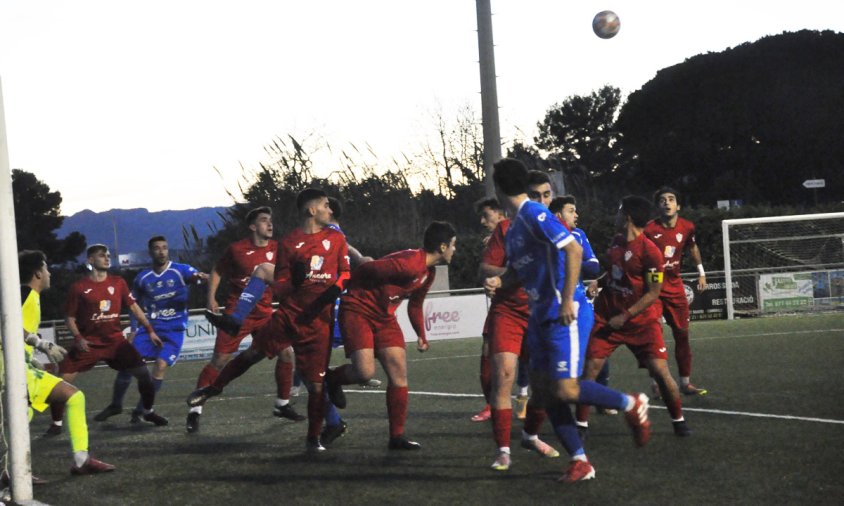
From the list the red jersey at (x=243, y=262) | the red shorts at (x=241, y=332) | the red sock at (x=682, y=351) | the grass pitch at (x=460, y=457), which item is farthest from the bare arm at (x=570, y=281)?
the red jersey at (x=243, y=262)

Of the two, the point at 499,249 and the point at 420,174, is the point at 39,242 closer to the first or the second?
the point at 420,174

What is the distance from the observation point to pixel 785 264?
28.0 m

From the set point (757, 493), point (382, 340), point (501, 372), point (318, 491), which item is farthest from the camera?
point (382, 340)

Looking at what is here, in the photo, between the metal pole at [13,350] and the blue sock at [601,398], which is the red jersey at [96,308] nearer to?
the metal pole at [13,350]

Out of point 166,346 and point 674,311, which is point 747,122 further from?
point 166,346

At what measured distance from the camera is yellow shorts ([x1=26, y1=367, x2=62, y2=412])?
749 cm

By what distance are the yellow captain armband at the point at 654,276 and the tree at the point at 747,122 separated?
49.1 meters

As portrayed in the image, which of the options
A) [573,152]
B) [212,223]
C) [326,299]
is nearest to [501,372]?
[326,299]

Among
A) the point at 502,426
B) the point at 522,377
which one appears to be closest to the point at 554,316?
the point at 502,426

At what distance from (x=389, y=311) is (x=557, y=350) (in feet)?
7.29

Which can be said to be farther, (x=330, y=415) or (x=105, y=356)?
(x=105, y=356)

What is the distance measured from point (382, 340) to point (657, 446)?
7.27 ft

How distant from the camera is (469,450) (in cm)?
842

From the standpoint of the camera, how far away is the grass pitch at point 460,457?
6676 mm
